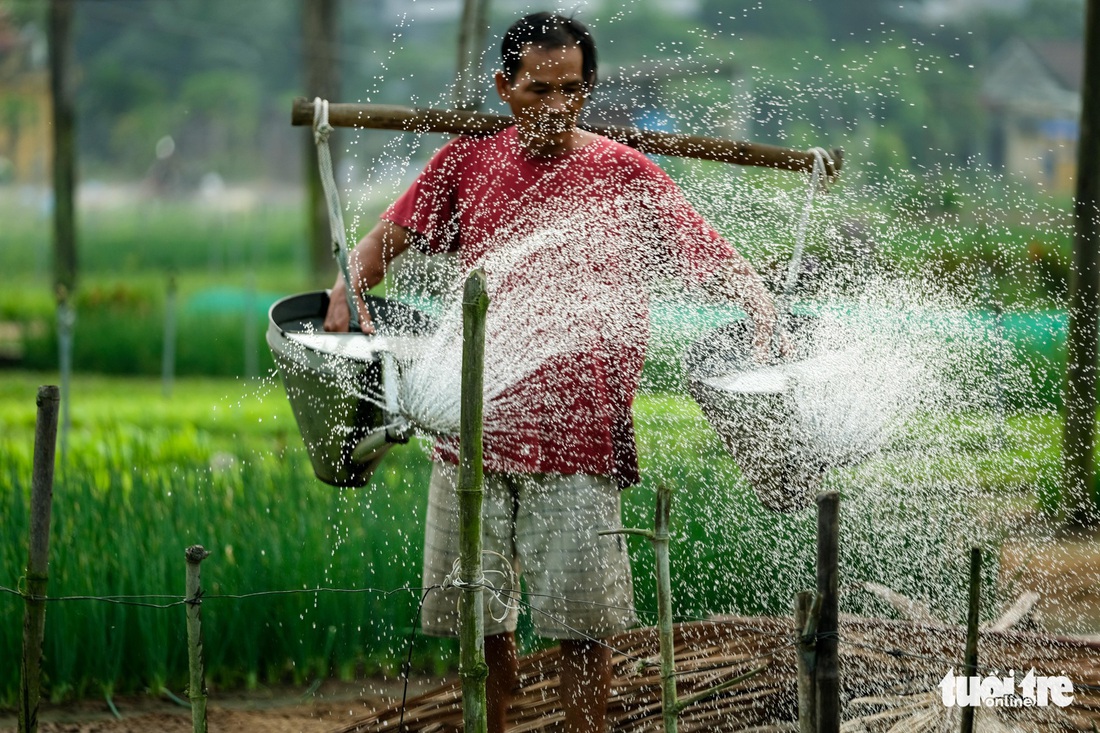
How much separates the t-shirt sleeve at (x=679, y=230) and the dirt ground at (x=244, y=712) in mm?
1494

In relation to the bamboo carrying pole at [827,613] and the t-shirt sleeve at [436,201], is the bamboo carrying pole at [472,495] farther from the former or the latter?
the t-shirt sleeve at [436,201]

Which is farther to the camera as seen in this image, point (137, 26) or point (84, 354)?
point (137, 26)

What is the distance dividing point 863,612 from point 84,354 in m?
8.00

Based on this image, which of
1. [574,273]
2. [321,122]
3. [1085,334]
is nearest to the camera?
[574,273]

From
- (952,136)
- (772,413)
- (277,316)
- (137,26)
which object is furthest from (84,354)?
(137,26)

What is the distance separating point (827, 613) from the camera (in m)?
2.18

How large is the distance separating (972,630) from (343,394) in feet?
4.25

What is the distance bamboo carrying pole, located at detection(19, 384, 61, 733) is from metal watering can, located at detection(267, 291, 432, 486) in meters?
0.48

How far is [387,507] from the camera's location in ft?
13.1

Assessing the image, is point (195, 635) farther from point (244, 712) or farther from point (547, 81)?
point (547, 81)

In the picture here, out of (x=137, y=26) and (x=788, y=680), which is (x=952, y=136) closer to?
(x=137, y=26)

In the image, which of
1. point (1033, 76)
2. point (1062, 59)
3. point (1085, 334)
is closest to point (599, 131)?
point (1085, 334)

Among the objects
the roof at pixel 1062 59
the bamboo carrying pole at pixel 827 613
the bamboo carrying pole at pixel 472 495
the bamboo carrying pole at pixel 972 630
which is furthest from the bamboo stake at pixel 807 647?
the roof at pixel 1062 59

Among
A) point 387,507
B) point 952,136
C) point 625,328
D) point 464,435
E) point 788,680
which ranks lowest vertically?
point 788,680
